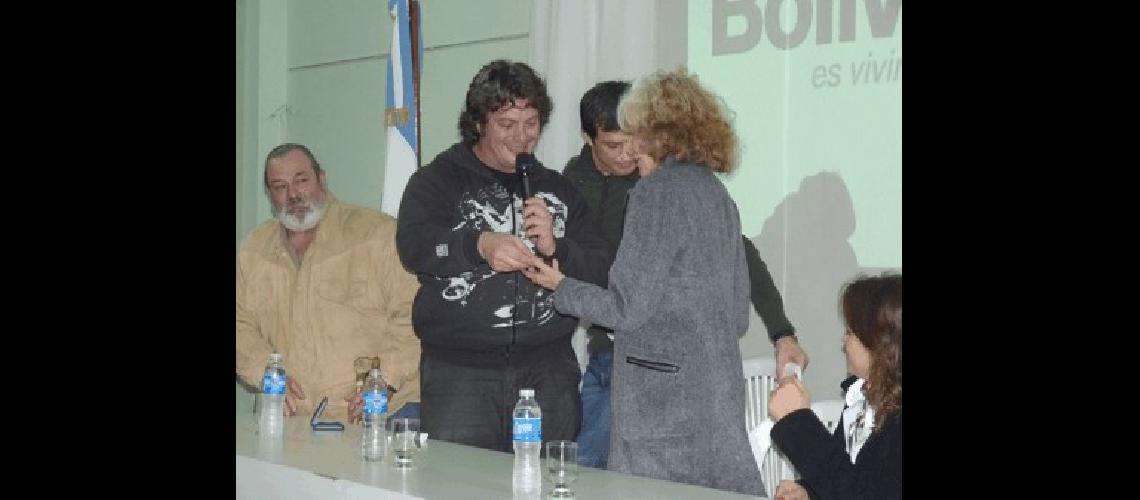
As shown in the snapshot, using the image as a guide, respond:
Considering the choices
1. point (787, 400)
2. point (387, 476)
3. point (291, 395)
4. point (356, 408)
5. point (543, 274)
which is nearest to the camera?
point (787, 400)

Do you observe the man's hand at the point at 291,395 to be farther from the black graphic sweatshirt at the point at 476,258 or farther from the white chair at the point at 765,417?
the white chair at the point at 765,417

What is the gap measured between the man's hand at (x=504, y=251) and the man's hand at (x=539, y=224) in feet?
0.14

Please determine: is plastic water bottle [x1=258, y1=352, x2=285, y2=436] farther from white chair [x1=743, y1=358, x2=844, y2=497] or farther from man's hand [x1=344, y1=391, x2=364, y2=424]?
white chair [x1=743, y1=358, x2=844, y2=497]

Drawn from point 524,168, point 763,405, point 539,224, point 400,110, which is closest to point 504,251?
point 539,224

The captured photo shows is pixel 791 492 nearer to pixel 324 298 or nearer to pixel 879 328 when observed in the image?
pixel 879 328

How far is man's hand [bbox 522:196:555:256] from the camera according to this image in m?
2.98

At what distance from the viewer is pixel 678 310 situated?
7.77 feet

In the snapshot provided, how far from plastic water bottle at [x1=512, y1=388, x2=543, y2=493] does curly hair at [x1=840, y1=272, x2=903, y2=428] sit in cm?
60

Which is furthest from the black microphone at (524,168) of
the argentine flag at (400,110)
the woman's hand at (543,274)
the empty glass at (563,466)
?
the argentine flag at (400,110)

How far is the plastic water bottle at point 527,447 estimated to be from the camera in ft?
7.04

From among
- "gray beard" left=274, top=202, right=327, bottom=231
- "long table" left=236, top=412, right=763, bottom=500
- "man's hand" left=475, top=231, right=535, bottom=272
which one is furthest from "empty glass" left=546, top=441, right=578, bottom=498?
"gray beard" left=274, top=202, right=327, bottom=231

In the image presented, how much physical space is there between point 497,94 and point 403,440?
1190 millimetres
